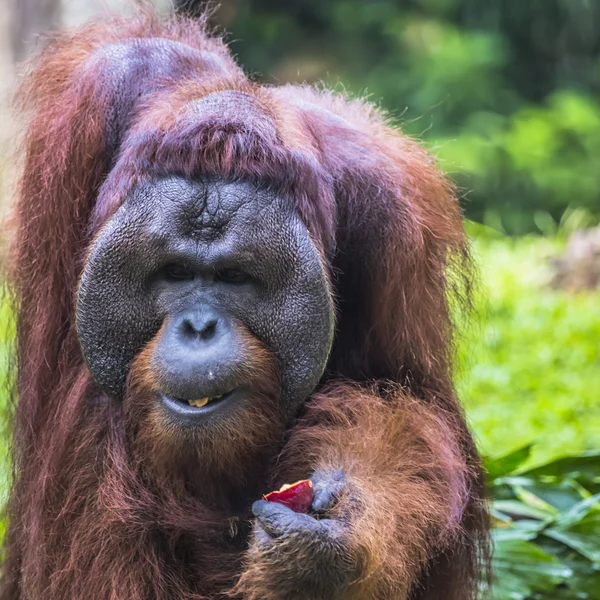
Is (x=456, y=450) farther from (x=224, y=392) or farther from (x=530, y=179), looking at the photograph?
(x=530, y=179)

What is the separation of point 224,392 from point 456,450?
28.4 inches

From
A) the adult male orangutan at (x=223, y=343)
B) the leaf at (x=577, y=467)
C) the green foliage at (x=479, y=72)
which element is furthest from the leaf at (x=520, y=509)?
the green foliage at (x=479, y=72)

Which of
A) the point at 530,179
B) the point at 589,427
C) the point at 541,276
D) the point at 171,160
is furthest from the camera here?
the point at 530,179

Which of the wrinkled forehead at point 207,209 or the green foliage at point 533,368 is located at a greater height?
the wrinkled forehead at point 207,209

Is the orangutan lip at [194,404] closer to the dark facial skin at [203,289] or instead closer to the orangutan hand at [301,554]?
the dark facial skin at [203,289]

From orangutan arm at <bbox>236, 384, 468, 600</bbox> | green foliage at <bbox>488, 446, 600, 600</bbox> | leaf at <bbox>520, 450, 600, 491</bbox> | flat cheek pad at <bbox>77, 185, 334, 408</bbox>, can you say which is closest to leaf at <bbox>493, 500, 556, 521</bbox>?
green foliage at <bbox>488, 446, 600, 600</bbox>

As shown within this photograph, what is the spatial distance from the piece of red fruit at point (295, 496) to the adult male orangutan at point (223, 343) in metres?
0.03

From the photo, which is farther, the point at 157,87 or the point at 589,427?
the point at 589,427

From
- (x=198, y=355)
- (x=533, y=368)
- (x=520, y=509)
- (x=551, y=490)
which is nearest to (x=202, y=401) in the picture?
(x=198, y=355)

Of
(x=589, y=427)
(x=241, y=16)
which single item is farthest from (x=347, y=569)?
(x=241, y=16)

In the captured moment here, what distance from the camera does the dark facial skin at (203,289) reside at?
2.37 m

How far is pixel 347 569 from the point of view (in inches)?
89.8

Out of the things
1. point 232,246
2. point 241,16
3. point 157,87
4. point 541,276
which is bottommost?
point 541,276

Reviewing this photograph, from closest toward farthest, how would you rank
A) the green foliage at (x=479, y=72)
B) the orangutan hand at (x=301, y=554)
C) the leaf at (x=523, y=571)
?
the orangutan hand at (x=301, y=554) → the leaf at (x=523, y=571) → the green foliage at (x=479, y=72)
